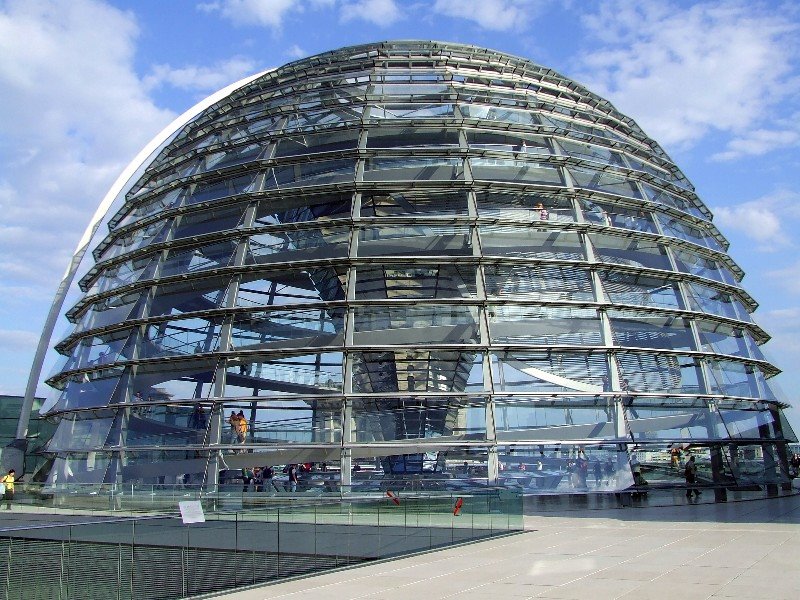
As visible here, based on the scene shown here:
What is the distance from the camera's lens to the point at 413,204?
27.0m

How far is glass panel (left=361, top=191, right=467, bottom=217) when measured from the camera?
26359 mm

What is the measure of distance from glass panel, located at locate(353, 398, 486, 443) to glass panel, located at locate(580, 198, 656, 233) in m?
7.98

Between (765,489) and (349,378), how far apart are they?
41.8 ft

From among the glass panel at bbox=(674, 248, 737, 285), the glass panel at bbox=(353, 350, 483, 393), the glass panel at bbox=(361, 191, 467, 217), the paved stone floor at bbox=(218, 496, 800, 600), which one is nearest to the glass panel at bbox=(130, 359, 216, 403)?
the glass panel at bbox=(353, 350, 483, 393)

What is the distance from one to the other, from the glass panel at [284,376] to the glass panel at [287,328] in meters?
0.46

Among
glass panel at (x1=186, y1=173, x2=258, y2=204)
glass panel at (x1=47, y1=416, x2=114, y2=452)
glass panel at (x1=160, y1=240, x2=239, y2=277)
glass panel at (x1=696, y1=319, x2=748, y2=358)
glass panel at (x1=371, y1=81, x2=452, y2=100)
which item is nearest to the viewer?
glass panel at (x1=47, y1=416, x2=114, y2=452)

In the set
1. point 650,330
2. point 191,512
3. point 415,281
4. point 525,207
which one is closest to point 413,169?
point 525,207

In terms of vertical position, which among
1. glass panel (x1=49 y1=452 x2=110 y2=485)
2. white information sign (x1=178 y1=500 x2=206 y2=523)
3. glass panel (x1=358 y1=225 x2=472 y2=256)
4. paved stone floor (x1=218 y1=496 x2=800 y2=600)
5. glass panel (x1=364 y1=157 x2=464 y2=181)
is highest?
glass panel (x1=364 y1=157 x2=464 y2=181)

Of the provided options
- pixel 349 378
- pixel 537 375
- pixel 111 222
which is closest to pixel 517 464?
pixel 537 375

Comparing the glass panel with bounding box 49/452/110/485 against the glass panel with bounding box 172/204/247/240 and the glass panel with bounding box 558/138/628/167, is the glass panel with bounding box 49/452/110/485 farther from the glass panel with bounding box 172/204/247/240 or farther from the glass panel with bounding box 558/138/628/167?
the glass panel with bounding box 558/138/628/167

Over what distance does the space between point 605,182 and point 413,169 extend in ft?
→ 22.6

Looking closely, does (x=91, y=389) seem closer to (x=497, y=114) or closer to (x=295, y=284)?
(x=295, y=284)

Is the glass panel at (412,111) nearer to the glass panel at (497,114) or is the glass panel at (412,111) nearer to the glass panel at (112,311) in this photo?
the glass panel at (497,114)

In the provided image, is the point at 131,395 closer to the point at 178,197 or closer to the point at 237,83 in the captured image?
the point at 178,197
